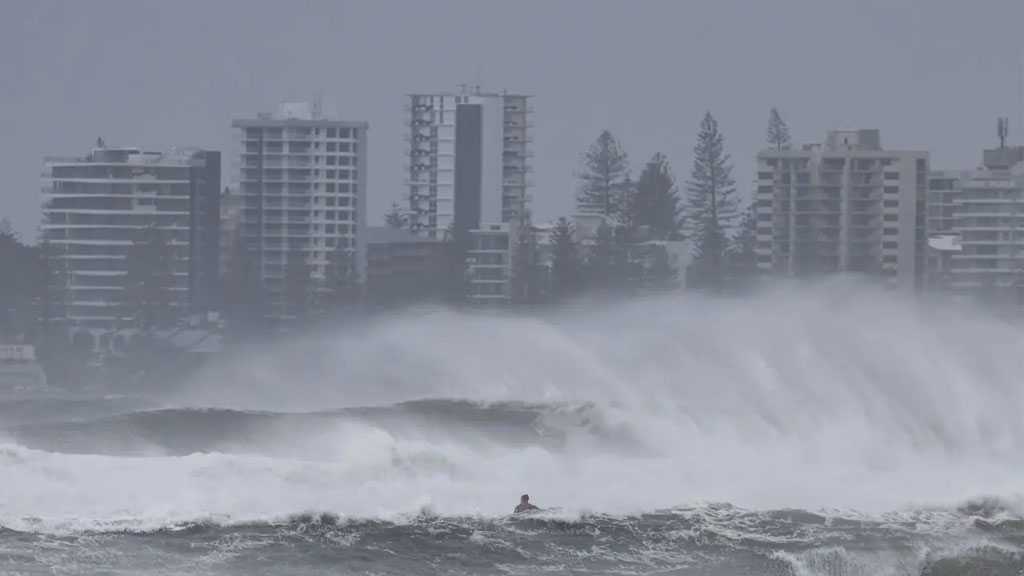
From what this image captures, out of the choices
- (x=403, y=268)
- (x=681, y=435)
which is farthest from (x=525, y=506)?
(x=403, y=268)

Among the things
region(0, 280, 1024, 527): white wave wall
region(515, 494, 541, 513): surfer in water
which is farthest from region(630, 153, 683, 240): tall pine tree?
region(515, 494, 541, 513): surfer in water

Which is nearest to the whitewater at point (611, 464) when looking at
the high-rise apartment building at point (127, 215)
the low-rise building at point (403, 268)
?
the low-rise building at point (403, 268)

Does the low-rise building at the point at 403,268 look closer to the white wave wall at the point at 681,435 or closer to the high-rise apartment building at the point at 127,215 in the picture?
the high-rise apartment building at the point at 127,215

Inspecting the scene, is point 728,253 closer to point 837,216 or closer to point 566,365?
point 837,216

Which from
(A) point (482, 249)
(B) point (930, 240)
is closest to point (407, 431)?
(A) point (482, 249)

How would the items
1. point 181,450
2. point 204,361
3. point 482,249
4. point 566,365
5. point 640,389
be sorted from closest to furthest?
point 181,450 < point 640,389 < point 566,365 < point 204,361 < point 482,249

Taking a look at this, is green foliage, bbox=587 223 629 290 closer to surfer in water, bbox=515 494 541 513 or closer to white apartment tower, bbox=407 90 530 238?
white apartment tower, bbox=407 90 530 238
